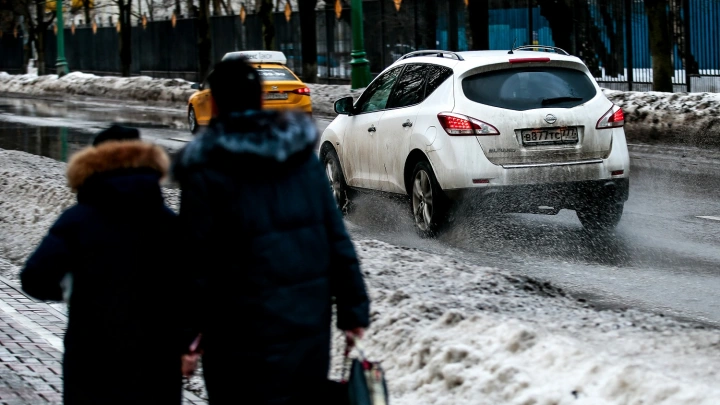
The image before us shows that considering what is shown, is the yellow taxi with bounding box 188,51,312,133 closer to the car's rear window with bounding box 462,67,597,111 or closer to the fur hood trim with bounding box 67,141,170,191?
the car's rear window with bounding box 462,67,597,111

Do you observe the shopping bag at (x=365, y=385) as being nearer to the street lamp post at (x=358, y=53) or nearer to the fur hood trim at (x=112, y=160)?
the fur hood trim at (x=112, y=160)

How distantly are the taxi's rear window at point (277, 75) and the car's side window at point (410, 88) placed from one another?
487 inches

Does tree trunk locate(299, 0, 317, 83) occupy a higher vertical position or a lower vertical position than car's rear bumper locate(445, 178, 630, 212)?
higher

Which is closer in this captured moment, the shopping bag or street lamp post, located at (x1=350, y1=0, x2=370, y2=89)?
the shopping bag

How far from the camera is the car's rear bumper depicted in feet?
31.0

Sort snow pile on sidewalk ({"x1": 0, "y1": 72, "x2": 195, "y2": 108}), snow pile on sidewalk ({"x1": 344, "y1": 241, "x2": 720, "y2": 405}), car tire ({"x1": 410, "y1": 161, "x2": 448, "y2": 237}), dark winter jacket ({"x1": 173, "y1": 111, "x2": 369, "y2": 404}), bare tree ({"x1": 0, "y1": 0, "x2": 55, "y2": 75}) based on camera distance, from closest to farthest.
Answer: dark winter jacket ({"x1": 173, "y1": 111, "x2": 369, "y2": 404}) < snow pile on sidewalk ({"x1": 344, "y1": 241, "x2": 720, "y2": 405}) < car tire ({"x1": 410, "y1": 161, "x2": 448, "y2": 237}) < snow pile on sidewalk ({"x1": 0, "y1": 72, "x2": 195, "y2": 108}) < bare tree ({"x1": 0, "y1": 0, "x2": 55, "y2": 75})

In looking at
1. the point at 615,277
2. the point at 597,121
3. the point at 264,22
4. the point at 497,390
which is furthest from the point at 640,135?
the point at 264,22

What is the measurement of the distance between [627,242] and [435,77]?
217 centimetres

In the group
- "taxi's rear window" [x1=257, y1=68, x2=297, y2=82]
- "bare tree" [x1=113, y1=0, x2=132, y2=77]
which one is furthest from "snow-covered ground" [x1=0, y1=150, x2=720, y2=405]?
"bare tree" [x1=113, y1=0, x2=132, y2=77]

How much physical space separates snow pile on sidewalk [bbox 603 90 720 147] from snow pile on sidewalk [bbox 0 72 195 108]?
61.4 feet

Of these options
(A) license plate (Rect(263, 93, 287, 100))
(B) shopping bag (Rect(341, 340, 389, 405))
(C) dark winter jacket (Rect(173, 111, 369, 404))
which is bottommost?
(B) shopping bag (Rect(341, 340, 389, 405))

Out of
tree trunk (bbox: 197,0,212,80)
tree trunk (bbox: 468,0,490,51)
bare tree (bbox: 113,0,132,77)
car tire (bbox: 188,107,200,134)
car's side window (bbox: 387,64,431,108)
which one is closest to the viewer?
car's side window (bbox: 387,64,431,108)

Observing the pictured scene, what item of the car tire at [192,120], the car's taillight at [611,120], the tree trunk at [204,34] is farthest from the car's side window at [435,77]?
the tree trunk at [204,34]

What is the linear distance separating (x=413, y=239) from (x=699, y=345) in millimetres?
5065
